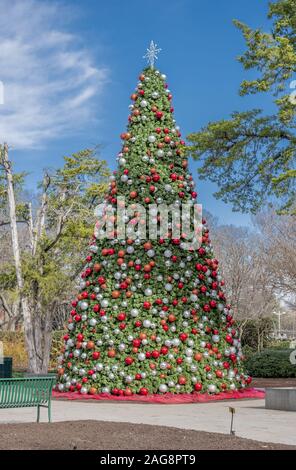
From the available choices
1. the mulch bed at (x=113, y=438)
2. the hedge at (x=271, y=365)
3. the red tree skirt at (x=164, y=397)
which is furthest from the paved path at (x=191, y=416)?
the hedge at (x=271, y=365)

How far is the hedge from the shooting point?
2158 cm

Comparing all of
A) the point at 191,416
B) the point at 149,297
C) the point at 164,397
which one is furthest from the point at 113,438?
the point at 149,297

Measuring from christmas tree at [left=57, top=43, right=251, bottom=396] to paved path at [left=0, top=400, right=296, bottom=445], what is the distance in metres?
0.81

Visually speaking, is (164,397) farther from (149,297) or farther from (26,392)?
(26,392)

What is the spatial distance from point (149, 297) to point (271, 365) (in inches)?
367

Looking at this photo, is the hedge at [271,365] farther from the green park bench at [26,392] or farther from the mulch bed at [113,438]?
the mulch bed at [113,438]

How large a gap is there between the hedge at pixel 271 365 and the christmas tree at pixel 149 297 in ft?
24.1

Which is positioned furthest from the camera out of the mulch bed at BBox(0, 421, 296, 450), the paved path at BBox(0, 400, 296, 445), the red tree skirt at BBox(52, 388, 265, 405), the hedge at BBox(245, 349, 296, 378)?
the hedge at BBox(245, 349, 296, 378)

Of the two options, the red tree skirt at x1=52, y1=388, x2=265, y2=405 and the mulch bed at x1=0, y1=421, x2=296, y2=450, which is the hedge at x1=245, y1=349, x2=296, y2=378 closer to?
the red tree skirt at x1=52, y1=388, x2=265, y2=405

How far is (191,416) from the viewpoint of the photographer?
35.3 feet

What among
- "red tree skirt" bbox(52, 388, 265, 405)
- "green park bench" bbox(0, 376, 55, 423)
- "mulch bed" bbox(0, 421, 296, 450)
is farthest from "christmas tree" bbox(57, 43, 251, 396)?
"mulch bed" bbox(0, 421, 296, 450)

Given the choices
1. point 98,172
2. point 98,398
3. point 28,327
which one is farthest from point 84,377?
point 98,172

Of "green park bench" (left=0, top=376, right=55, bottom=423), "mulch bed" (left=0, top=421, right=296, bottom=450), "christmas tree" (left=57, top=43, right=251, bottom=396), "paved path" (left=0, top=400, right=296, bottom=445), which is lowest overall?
"paved path" (left=0, top=400, right=296, bottom=445)
